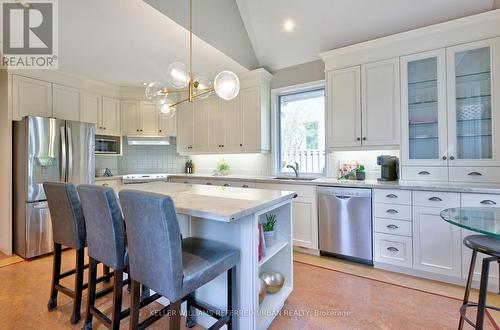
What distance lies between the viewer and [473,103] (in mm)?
2400

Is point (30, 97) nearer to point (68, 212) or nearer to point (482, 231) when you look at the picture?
point (68, 212)

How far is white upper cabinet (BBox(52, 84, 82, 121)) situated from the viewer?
3.48m

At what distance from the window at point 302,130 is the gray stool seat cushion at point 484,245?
2111 millimetres

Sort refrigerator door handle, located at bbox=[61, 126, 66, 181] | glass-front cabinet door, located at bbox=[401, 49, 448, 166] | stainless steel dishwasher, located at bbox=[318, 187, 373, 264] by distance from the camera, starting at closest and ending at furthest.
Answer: glass-front cabinet door, located at bbox=[401, 49, 448, 166] → stainless steel dishwasher, located at bbox=[318, 187, 373, 264] → refrigerator door handle, located at bbox=[61, 126, 66, 181]

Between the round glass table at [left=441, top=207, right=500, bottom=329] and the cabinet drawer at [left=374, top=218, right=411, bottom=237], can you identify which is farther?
the cabinet drawer at [left=374, top=218, right=411, bottom=237]

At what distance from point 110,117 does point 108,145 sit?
499 millimetres

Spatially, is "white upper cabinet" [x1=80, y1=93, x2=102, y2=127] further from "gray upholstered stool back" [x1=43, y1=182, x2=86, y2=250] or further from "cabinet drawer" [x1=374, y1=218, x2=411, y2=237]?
"cabinet drawer" [x1=374, y1=218, x2=411, y2=237]

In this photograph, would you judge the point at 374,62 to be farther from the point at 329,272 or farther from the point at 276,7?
the point at 329,272

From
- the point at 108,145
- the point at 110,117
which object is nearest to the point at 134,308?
the point at 108,145

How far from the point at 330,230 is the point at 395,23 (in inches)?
103

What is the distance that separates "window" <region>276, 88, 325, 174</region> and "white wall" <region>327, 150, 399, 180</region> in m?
0.18

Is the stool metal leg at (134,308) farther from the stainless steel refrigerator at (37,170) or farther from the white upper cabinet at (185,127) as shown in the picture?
the white upper cabinet at (185,127)

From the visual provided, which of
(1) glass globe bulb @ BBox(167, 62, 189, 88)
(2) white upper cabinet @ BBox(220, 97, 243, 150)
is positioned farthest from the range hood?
(1) glass globe bulb @ BBox(167, 62, 189, 88)

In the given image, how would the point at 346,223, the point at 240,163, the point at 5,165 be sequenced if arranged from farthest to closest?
1. the point at 240,163
2. the point at 5,165
3. the point at 346,223
